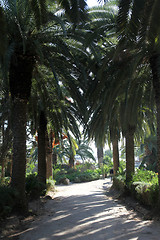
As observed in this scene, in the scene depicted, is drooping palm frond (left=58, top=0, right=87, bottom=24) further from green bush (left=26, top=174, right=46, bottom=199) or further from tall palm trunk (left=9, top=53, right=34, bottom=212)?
green bush (left=26, top=174, right=46, bottom=199)

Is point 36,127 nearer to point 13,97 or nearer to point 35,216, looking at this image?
point 13,97

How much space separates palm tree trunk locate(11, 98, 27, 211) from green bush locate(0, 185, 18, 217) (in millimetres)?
495

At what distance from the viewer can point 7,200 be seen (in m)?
6.79

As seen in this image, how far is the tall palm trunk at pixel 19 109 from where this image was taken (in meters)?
8.07

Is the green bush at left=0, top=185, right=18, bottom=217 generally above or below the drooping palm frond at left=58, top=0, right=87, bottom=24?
below

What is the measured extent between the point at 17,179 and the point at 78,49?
5.12 m

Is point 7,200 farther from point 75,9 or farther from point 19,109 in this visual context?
point 75,9

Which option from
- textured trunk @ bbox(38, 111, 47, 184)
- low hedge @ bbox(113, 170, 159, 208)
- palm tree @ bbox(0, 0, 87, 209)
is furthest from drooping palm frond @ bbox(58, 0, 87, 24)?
textured trunk @ bbox(38, 111, 47, 184)

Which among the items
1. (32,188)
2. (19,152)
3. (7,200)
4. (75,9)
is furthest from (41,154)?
(75,9)

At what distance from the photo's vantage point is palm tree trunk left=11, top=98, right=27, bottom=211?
7961 mm

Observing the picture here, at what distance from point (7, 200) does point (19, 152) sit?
186 centimetres

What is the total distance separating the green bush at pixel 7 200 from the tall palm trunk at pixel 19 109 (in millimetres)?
615

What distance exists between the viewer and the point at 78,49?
896 cm

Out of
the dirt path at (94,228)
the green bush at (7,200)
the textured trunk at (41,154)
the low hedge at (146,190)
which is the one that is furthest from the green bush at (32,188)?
the low hedge at (146,190)
